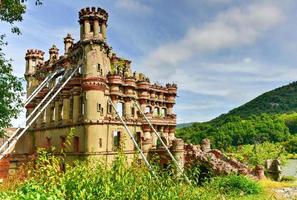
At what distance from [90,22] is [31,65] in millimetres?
14124

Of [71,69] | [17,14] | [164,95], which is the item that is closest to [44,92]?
[71,69]

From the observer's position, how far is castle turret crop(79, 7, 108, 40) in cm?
2930

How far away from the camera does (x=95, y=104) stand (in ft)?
92.0

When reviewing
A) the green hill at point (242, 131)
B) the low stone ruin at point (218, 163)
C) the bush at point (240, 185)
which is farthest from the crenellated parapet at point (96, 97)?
the green hill at point (242, 131)

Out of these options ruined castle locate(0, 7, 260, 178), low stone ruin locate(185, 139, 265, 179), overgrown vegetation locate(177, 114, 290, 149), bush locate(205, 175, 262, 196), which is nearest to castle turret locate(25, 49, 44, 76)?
ruined castle locate(0, 7, 260, 178)

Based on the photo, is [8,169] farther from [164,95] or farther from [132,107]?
[164,95]

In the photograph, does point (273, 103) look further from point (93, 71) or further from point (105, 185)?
point (105, 185)

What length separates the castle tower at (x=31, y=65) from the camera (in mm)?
40000

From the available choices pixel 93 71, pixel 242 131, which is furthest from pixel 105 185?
pixel 242 131

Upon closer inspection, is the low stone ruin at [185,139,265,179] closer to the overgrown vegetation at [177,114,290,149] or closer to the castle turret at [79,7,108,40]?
the castle turret at [79,7,108,40]

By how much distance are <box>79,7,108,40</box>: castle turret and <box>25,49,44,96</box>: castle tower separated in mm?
13051

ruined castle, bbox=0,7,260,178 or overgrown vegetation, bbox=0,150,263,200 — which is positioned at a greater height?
ruined castle, bbox=0,7,260,178

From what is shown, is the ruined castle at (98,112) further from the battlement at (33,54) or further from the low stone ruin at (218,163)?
the battlement at (33,54)

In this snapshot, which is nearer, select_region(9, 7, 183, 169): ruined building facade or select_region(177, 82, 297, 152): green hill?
select_region(9, 7, 183, 169): ruined building facade
